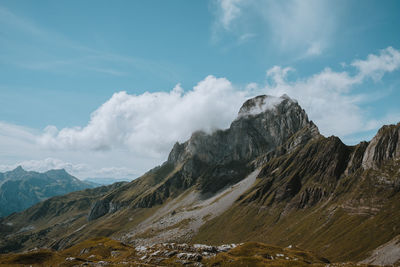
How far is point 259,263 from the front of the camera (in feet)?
A: 205

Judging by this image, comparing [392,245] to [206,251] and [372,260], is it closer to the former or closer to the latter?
[372,260]

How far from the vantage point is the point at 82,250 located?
127 m

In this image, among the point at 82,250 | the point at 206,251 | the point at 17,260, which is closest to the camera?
the point at 206,251

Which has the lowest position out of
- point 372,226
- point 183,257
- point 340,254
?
point 340,254

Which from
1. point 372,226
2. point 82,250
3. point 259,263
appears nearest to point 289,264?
point 259,263

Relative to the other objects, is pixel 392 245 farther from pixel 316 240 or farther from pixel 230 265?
pixel 230 265

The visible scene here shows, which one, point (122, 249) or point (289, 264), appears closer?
point (289, 264)

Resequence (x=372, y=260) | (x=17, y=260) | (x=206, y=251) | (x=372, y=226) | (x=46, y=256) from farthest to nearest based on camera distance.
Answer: (x=372, y=226)
(x=372, y=260)
(x=46, y=256)
(x=17, y=260)
(x=206, y=251)

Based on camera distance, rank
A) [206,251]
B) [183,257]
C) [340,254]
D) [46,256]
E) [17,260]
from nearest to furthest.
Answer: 1. [183,257]
2. [206,251]
3. [17,260]
4. [46,256]
5. [340,254]

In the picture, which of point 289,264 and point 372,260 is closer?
point 289,264

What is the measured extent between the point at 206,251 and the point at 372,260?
369 ft

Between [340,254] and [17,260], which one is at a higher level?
[17,260]

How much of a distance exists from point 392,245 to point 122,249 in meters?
141

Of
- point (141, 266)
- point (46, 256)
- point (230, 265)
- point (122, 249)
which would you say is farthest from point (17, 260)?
point (230, 265)
